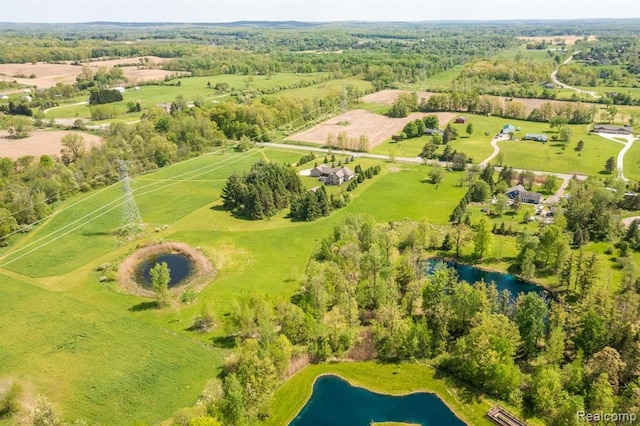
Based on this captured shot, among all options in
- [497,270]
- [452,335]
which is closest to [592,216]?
[497,270]

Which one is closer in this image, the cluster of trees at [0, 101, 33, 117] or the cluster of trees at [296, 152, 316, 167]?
the cluster of trees at [296, 152, 316, 167]

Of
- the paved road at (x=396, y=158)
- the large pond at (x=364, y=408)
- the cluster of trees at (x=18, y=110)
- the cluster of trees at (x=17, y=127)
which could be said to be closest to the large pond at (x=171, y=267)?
the large pond at (x=364, y=408)

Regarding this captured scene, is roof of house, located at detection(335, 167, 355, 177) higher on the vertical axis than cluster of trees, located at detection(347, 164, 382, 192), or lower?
higher

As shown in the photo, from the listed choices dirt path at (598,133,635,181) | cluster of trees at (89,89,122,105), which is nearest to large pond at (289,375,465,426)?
Answer: dirt path at (598,133,635,181)

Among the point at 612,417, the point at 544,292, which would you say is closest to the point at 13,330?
the point at 612,417

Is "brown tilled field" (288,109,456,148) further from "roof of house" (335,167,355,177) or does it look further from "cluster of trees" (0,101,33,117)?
"cluster of trees" (0,101,33,117)

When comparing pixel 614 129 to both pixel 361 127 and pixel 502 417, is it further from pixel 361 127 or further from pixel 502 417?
pixel 502 417

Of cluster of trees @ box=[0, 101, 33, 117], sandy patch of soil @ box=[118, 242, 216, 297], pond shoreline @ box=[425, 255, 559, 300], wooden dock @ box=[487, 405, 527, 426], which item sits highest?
cluster of trees @ box=[0, 101, 33, 117]

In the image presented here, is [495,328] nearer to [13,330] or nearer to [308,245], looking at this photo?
[308,245]
